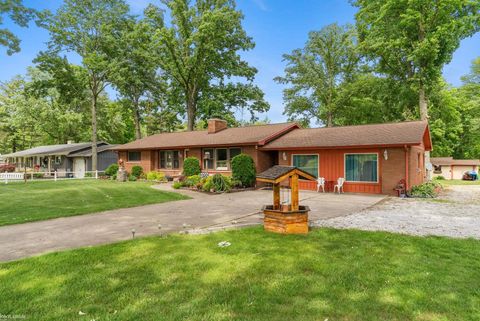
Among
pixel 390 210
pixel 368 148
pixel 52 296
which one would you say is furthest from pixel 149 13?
pixel 52 296

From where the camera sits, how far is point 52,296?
354 centimetres

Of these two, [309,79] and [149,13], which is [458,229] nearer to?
[309,79]

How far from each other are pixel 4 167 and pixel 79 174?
1248 cm

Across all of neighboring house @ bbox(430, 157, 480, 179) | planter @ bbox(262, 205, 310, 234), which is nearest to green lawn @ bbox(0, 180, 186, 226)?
planter @ bbox(262, 205, 310, 234)

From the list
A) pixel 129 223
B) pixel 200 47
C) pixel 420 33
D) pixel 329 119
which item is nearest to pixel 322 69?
pixel 329 119

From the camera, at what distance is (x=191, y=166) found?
734 inches

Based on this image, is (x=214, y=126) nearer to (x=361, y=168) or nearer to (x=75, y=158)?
(x=361, y=168)

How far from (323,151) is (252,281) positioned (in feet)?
40.1

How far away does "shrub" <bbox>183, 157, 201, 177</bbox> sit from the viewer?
1864 centimetres

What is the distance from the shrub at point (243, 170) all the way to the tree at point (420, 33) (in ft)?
41.3

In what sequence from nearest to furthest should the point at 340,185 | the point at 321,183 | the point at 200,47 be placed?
the point at 340,185
the point at 321,183
the point at 200,47

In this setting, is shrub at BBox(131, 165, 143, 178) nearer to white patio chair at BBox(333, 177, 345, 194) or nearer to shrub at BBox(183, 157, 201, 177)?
shrub at BBox(183, 157, 201, 177)

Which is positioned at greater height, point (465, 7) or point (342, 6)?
point (342, 6)

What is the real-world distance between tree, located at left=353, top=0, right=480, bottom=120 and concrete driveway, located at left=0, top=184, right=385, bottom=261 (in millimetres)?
13815
